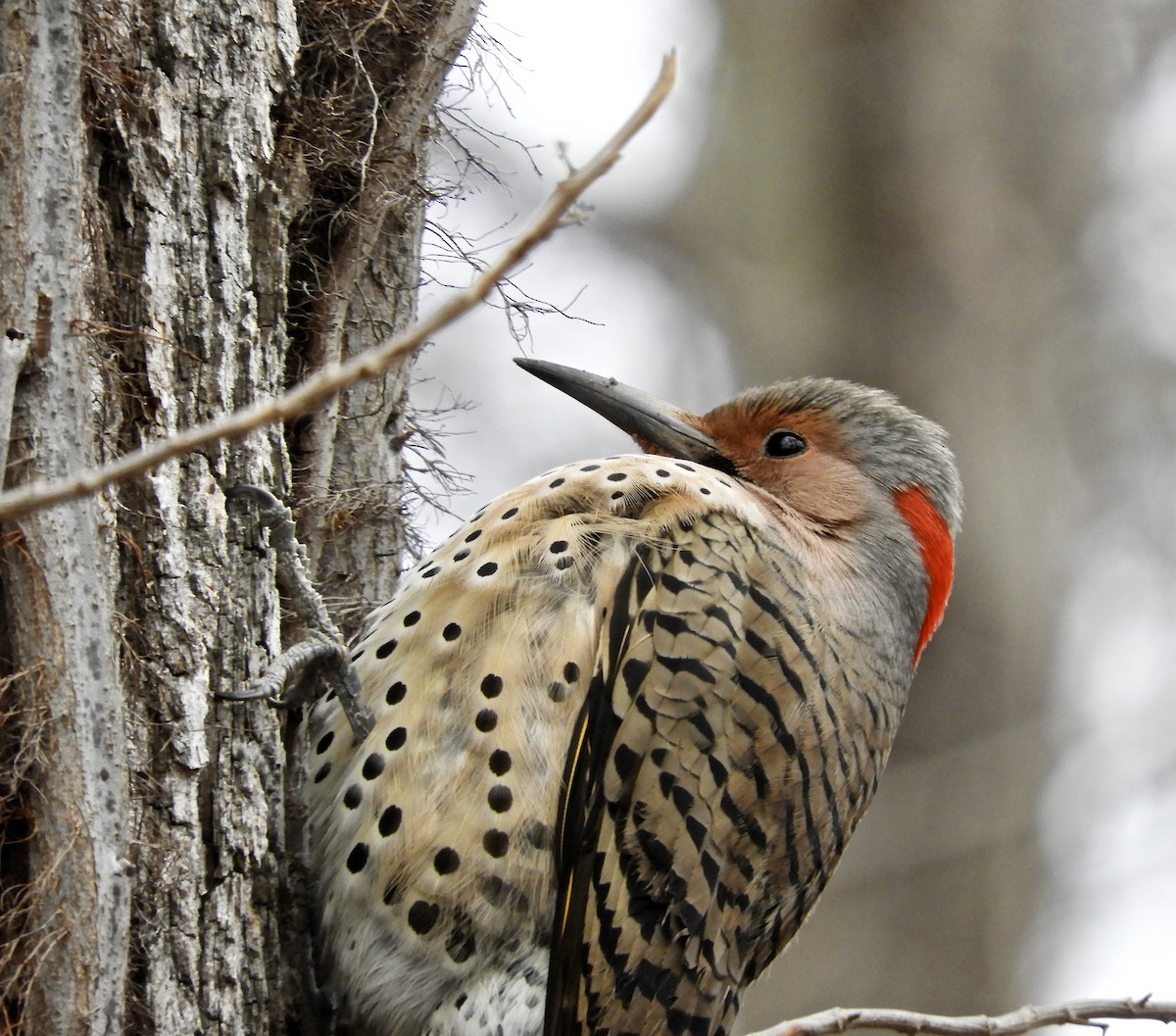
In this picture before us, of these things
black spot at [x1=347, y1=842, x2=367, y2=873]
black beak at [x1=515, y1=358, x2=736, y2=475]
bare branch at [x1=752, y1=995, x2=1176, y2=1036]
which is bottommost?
bare branch at [x1=752, y1=995, x2=1176, y2=1036]

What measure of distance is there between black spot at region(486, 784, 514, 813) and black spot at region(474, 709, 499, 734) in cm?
11

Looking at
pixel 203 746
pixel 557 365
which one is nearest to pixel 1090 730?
pixel 557 365

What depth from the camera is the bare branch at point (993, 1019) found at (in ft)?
8.05

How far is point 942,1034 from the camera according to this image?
8.43 feet

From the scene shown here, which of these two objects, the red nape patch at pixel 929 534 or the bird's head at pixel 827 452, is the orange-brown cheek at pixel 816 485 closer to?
the bird's head at pixel 827 452

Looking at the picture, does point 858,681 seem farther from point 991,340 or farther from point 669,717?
point 991,340

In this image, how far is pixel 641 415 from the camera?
138 inches

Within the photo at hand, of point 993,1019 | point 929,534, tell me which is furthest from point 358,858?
point 929,534

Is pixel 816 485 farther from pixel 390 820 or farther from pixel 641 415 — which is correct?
pixel 390 820

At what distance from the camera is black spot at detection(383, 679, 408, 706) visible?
8.82ft

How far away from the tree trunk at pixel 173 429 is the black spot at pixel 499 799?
39cm

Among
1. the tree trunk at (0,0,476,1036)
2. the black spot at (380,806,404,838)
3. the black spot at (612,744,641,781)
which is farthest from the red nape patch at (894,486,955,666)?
the black spot at (380,806,404,838)

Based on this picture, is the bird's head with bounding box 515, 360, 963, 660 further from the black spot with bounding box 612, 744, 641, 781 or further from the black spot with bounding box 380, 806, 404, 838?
the black spot with bounding box 380, 806, 404, 838

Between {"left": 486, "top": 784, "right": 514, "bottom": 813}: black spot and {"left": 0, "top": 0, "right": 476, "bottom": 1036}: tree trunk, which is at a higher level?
{"left": 0, "top": 0, "right": 476, "bottom": 1036}: tree trunk
